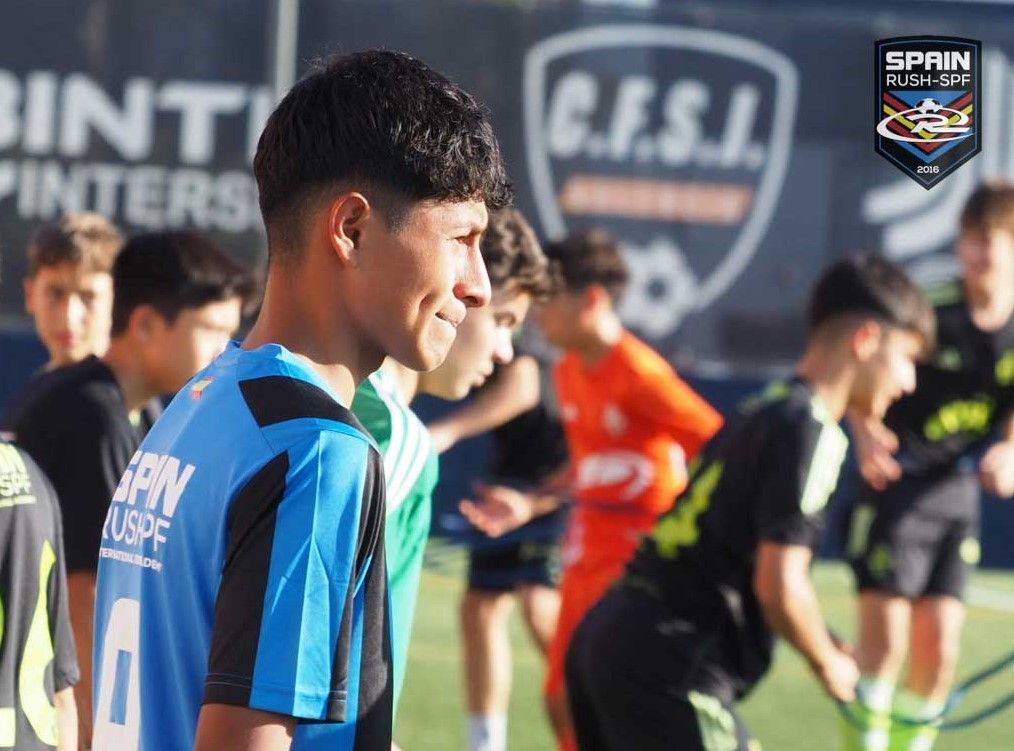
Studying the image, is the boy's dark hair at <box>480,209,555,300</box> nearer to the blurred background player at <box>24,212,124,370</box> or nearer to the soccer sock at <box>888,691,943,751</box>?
the blurred background player at <box>24,212,124,370</box>

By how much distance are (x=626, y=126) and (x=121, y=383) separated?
7.63 metres

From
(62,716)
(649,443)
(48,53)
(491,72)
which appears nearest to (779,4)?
(491,72)

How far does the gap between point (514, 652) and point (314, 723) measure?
282 inches

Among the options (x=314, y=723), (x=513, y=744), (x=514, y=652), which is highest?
(x=314, y=723)

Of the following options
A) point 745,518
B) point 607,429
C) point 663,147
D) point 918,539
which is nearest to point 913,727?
point 918,539

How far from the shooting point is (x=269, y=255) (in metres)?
1.93

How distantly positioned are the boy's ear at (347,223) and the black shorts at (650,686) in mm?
2523

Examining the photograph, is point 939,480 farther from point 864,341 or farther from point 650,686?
point 650,686

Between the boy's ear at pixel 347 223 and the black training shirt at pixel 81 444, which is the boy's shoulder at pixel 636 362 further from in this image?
the boy's ear at pixel 347 223

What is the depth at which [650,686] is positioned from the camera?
4168 mm

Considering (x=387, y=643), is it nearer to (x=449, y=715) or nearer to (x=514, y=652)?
(x=449, y=715)

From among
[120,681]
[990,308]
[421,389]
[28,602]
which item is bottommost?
[990,308]

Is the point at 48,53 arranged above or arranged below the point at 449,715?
above

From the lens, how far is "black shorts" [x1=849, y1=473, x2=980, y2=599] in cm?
660
